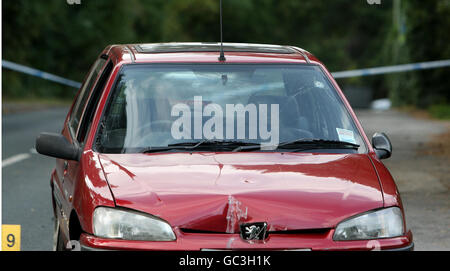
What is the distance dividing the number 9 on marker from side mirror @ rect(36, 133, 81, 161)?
113cm

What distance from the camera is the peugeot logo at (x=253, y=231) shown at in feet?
14.8

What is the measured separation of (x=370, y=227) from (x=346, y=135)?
1.09m

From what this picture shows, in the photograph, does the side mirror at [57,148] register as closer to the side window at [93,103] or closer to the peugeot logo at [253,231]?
the side window at [93,103]

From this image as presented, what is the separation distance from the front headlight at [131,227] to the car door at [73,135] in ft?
2.45

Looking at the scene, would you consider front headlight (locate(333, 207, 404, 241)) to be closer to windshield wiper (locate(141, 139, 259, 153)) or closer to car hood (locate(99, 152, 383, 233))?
car hood (locate(99, 152, 383, 233))

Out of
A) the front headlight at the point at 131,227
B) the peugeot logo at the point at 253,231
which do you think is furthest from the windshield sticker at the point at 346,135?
the front headlight at the point at 131,227

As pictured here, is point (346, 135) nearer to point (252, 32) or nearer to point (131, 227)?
point (131, 227)

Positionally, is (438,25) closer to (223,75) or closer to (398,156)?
(398,156)

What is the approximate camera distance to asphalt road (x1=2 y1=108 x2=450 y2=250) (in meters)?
8.41

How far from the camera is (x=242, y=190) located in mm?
4625

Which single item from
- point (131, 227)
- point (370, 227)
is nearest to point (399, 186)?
point (370, 227)

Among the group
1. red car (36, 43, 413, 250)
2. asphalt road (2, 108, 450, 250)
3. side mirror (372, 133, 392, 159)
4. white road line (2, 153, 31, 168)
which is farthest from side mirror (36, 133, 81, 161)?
white road line (2, 153, 31, 168)

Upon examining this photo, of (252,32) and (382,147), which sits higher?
(252,32)

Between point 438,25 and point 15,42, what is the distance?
18.4 metres
